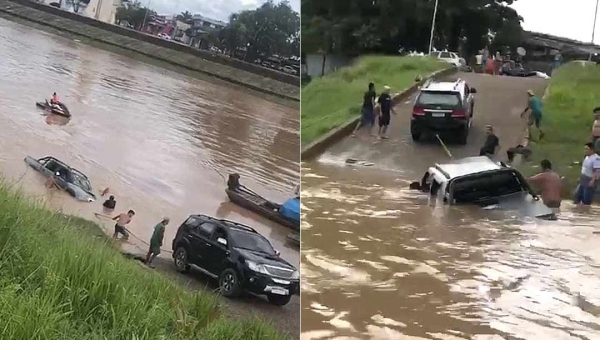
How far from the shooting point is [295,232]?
2.27m

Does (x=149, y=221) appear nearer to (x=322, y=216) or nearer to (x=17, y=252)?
(x=17, y=252)

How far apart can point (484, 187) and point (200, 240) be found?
967 mm

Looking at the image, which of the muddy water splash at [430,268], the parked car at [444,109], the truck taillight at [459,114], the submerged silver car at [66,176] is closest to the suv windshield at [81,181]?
the submerged silver car at [66,176]

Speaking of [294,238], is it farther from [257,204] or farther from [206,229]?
[206,229]

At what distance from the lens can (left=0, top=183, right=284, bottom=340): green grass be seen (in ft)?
6.32

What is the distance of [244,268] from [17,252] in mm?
601

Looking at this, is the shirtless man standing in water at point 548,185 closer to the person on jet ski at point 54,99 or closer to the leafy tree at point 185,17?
the leafy tree at point 185,17

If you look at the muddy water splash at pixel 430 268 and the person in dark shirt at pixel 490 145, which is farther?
the person in dark shirt at pixel 490 145

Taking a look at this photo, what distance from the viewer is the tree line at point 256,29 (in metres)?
2.12

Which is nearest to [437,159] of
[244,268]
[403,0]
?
[403,0]

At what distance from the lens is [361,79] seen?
2.61m

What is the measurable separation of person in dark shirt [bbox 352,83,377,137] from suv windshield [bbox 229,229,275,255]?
635mm

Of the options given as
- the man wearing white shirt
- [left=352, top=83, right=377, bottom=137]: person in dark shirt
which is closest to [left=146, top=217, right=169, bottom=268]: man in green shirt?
[left=352, top=83, right=377, bottom=137]: person in dark shirt

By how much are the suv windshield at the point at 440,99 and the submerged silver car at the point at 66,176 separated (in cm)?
118
